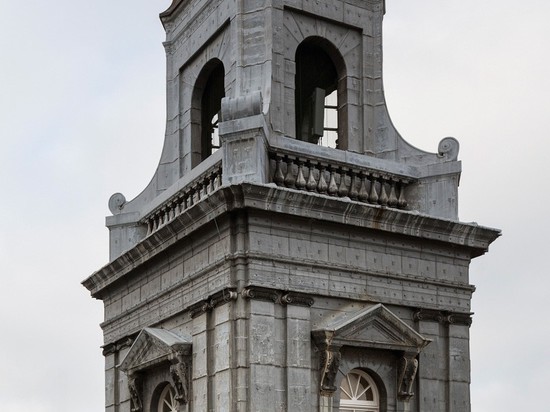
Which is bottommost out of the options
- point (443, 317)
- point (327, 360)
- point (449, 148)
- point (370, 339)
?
point (327, 360)

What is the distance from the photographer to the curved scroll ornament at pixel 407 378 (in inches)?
851

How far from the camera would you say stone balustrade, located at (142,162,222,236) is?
73.0 feet

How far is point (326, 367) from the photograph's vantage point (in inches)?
814

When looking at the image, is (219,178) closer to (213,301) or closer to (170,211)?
(213,301)

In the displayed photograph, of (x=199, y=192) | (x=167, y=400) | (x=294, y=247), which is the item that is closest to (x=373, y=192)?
(x=294, y=247)

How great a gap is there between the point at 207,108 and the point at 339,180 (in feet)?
17.0

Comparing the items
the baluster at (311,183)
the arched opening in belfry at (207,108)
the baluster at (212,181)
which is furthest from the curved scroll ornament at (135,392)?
the baluster at (311,183)

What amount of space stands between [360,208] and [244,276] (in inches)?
104

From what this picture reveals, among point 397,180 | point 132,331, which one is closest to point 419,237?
point 397,180

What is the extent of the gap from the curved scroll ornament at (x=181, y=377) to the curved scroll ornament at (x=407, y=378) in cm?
399

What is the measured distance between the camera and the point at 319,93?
24625 mm

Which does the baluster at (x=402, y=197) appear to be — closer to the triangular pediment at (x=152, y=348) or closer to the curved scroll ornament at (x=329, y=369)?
the curved scroll ornament at (x=329, y=369)

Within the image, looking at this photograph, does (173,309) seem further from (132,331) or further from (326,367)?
(326,367)

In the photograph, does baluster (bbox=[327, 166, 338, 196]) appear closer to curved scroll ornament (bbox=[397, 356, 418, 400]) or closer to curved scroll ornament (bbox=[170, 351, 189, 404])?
curved scroll ornament (bbox=[397, 356, 418, 400])
